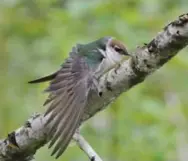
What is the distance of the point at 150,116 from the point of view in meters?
3.07

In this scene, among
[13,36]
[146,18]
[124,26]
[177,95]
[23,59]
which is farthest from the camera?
[23,59]

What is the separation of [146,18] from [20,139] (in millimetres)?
1249

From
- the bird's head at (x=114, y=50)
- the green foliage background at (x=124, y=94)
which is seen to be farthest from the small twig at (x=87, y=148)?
the green foliage background at (x=124, y=94)

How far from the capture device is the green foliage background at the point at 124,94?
3.01 meters

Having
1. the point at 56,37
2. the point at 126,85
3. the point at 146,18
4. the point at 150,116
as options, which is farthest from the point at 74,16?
the point at 126,85

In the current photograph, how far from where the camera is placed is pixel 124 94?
2.89 metres

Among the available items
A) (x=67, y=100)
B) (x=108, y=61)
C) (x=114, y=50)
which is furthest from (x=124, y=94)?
(x=67, y=100)

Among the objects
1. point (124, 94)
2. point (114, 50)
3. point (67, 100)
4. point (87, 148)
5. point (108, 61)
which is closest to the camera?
point (87, 148)

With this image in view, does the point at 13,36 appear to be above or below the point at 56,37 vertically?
above

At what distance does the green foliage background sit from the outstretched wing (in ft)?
1.66

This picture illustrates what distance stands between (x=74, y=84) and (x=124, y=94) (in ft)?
1.82

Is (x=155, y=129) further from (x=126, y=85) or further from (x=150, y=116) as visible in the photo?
(x=126, y=85)

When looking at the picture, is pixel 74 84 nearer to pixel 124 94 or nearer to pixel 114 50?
pixel 114 50

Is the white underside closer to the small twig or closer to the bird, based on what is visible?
the bird
